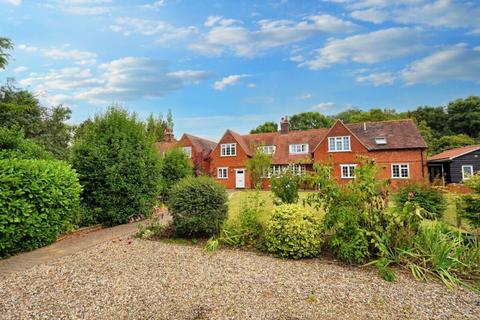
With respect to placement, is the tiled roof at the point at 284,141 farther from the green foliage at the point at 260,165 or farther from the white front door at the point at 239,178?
the green foliage at the point at 260,165

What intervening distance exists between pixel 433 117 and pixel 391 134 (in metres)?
35.2

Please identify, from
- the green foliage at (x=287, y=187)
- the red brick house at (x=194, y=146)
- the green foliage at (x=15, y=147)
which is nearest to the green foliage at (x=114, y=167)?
the green foliage at (x=15, y=147)

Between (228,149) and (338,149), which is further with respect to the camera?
(228,149)

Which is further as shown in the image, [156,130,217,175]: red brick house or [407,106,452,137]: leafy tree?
[407,106,452,137]: leafy tree

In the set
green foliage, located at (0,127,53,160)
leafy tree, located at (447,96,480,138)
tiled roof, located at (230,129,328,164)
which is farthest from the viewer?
leafy tree, located at (447,96,480,138)

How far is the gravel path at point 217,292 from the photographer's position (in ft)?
11.4

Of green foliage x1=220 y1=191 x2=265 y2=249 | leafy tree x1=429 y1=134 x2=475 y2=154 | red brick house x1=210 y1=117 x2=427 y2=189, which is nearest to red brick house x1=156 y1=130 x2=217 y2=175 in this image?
red brick house x1=210 y1=117 x2=427 y2=189

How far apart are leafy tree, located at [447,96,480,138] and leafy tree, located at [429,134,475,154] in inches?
293

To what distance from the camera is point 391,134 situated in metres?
27.0

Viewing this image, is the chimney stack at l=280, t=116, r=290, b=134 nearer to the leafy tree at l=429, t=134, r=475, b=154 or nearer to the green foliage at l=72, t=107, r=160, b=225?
the green foliage at l=72, t=107, r=160, b=225

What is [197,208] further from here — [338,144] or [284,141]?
[284,141]

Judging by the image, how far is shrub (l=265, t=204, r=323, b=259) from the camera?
560 centimetres

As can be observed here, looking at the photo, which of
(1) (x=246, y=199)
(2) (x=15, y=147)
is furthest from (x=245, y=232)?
(2) (x=15, y=147)

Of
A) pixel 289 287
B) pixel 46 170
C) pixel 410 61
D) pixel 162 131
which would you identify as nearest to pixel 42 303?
pixel 289 287
